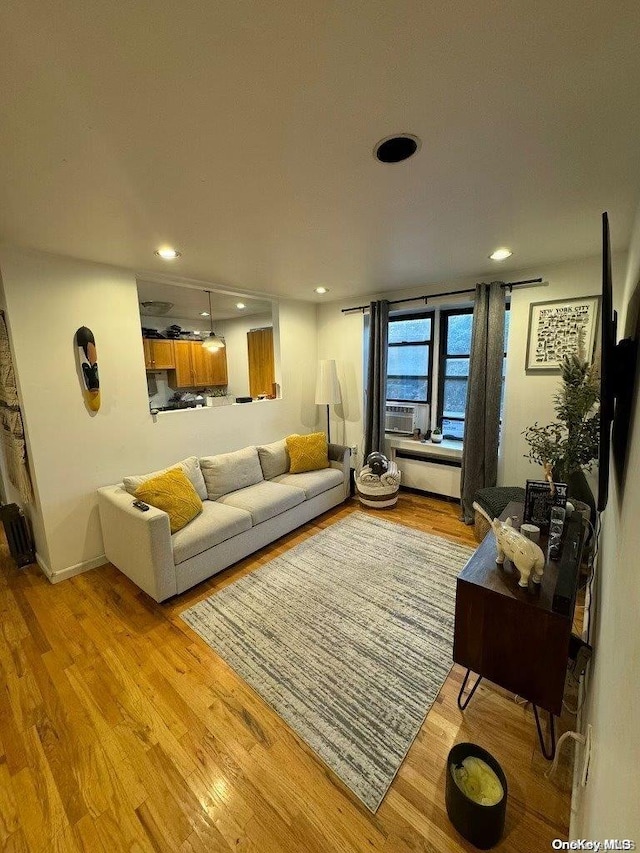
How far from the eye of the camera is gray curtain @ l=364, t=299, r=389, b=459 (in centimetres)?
393

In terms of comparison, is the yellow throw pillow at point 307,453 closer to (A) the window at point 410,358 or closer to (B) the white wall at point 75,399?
(B) the white wall at point 75,399

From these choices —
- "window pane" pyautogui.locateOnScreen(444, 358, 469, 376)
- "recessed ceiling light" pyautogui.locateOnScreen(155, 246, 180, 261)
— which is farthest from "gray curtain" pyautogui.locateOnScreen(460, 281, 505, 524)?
"recessed ceiling light" pyautogui.locateOnScreen(155, 246, 180, 261)

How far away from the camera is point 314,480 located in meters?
3.52

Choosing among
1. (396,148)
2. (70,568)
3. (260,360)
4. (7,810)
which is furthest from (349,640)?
(260,360)

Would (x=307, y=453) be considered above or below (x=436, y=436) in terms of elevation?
below

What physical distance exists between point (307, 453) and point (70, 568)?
2320mm

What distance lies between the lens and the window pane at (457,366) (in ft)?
12.6

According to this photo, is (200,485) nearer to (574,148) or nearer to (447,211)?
(447,211)

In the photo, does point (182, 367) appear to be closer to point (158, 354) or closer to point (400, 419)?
point (158, 354)

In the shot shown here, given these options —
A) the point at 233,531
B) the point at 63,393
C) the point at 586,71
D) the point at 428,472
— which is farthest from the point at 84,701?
the point at 428,472

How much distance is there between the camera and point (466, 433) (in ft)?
11.1

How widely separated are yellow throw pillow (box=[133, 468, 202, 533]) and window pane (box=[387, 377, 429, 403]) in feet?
9.41

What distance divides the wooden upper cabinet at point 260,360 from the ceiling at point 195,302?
0.38m

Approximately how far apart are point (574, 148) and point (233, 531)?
9.52 ft
